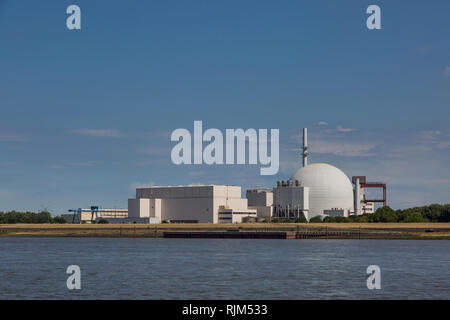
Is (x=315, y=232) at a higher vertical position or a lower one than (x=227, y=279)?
lower

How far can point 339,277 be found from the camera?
55.1 meters

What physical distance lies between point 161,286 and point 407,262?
36743mm

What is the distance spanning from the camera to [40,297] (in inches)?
1655

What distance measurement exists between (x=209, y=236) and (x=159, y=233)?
19.8m

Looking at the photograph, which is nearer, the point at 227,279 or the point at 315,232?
the point at 227,279

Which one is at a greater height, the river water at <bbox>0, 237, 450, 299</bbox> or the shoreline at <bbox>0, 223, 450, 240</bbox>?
the river water at <bbox>0, 237, 450, 299</bbox>

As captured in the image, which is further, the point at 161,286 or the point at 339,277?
the point at 339,277

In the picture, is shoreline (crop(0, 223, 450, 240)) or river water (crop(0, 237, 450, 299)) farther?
shoreline (crop(0, 223, 450, 240))

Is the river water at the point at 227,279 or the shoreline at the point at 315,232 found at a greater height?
the river water at the point at 227,279
